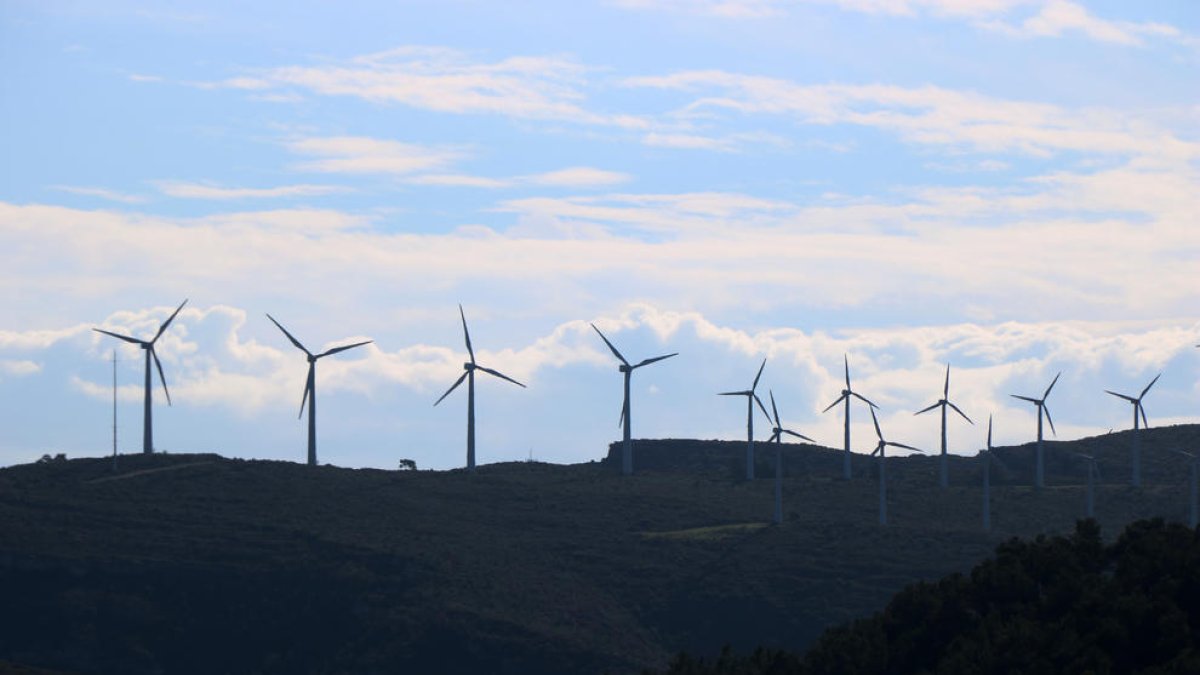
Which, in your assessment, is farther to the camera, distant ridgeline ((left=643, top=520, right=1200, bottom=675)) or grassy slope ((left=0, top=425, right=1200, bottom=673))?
grassy slope ((left=0, top=425, right=1200, bottom=673))

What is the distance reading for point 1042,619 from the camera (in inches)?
3113

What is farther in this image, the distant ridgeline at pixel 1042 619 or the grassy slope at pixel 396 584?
the grassy slope at pixel 396 584

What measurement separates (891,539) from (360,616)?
52.8m

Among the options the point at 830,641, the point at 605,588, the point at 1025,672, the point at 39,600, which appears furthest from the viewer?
the point at 605,588

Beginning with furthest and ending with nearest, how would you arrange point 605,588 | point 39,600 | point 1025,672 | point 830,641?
point 605,588
point 39,600
point 830,641
point 1025,672

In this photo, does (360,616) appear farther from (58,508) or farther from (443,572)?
(58,508)

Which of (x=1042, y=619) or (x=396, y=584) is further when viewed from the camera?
(x=396, y=584)

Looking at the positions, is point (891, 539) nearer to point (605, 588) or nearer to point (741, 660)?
point (605, 588)

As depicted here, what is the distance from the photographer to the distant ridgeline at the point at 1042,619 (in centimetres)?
7256

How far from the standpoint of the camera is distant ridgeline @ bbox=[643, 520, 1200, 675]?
72562 millimetres

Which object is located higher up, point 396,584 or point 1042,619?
point 1042,619

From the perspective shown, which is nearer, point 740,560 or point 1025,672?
point 1025,672

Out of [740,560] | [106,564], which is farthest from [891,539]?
[106,564]

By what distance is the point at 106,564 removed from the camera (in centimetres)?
17125
